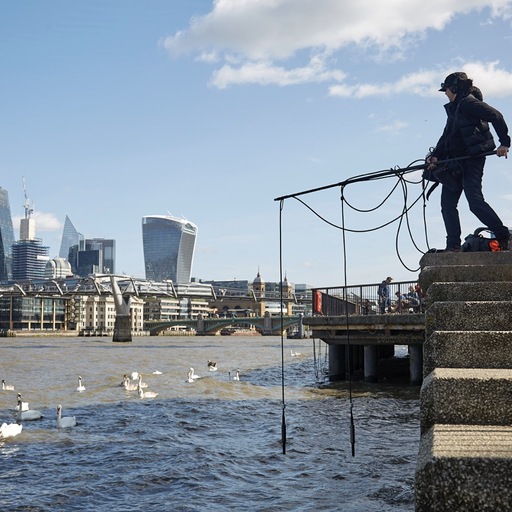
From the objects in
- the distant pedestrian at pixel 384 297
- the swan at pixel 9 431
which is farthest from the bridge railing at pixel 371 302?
the swan at pixel 9 431

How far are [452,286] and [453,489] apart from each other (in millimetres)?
3479

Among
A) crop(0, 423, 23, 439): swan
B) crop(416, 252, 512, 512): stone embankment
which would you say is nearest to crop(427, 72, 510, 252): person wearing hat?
crop(416, 252, 512, 512): stone embankment

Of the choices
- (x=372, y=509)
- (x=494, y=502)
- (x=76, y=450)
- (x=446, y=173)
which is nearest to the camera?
(x=494, y=502)

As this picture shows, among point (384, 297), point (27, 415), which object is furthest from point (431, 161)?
point (384, 297)

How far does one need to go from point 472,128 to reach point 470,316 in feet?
10.7

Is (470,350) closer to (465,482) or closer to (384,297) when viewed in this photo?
(465,482)

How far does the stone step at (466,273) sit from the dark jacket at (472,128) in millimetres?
1677

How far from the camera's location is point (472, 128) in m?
8.79

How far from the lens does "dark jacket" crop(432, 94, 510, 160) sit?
8.65 metres

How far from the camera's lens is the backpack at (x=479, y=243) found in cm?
888

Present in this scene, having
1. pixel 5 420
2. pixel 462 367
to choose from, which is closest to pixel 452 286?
pixel 462 367

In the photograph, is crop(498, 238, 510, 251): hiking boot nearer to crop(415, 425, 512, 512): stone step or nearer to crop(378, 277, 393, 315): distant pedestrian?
crop(415, 425, 512, 512): stone step

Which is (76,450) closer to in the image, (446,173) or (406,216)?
(406,216)

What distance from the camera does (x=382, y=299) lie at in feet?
88.6
